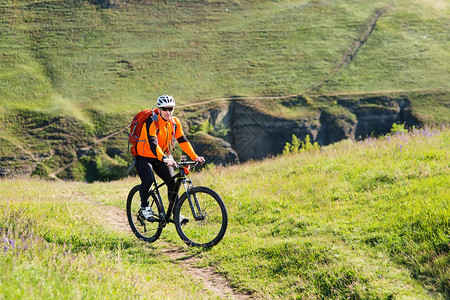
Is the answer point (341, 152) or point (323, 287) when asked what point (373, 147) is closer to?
point (341, 152)

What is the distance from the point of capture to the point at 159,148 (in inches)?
323

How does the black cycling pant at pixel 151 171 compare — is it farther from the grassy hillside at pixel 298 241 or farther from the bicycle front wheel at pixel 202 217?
the grassy hillside at pixel 298 241

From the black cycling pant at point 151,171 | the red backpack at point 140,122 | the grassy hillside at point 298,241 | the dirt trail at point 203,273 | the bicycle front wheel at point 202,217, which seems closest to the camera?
the grassy hillside at point 298,241

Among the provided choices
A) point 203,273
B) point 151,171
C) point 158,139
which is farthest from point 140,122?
point 203,273

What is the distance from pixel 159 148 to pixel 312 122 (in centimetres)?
6616

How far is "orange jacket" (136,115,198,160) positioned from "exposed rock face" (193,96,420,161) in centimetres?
6283

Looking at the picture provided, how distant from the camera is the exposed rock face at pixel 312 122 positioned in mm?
71938

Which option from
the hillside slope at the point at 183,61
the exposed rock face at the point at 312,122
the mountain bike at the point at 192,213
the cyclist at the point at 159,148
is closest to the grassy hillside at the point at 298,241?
the mountain bike at the point at 192,213

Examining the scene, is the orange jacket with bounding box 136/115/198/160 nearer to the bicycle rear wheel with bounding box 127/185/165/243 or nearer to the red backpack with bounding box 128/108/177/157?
the red backpack with bounding box 128/108/177/157

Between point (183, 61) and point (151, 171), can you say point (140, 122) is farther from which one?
point (183, 61)

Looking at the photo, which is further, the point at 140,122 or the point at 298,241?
the point at 140,122

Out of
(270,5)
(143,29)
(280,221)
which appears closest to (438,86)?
(270,5)

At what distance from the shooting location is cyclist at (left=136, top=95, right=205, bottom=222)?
8211 mm

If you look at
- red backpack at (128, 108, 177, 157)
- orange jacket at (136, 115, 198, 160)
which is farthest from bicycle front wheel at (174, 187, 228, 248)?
red backpack at (128, 108, 177, 157)
